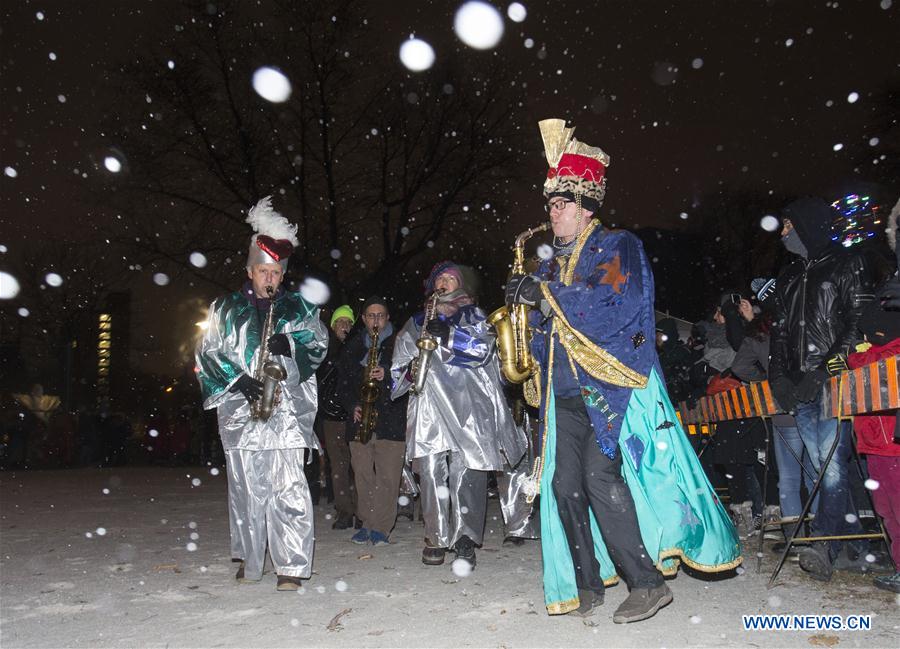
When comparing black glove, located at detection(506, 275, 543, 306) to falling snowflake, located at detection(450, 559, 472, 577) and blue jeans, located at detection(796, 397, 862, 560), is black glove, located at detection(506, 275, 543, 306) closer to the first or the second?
blue jeans, located at detection(796, 397, 862, 560)

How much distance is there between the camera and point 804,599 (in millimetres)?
4234

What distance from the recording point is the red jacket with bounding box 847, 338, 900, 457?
4.52 metres

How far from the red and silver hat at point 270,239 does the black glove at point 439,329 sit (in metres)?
1.29

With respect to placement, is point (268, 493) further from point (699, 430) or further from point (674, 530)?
point (699, 430)

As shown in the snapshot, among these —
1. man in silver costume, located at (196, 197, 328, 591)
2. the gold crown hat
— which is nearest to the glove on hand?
the gold crown hat

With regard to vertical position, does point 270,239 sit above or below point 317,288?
below

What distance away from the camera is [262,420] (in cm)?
504

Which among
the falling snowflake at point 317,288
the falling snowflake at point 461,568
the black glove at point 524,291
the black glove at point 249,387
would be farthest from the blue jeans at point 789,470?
the falling snowflake at point 317,288

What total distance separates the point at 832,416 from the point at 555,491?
167 centimetres

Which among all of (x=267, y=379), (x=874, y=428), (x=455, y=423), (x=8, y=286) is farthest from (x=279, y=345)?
(x=8, y=286)

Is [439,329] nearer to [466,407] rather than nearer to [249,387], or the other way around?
[466,407]

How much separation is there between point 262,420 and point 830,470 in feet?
11.5

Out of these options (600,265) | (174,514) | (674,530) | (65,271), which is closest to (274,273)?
(600,265)

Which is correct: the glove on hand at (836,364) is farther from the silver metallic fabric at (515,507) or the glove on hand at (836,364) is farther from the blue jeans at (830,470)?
the silver metallic fabric at (515,507)
